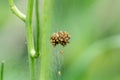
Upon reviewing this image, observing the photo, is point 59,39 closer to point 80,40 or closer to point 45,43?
point 45,43

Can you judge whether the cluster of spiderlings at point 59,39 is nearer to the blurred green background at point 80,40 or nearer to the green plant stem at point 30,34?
the green plant stem at point 30,34

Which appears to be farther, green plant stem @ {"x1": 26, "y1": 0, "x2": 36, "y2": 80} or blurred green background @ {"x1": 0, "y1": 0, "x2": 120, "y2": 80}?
blurred green background @ {"x1": 0, "y1": 0, "x2": 120, "y2": 80}

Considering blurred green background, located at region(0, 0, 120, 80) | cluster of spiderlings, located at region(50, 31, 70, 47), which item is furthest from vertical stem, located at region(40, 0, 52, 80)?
blurred green background, located at region(0, 0, 120, 80)

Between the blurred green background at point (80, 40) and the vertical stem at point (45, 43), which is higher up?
the blurred green background at point (80, 40)

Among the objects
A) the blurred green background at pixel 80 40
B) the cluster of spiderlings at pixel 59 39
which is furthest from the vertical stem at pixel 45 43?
the blurred green background at pixel 80 40

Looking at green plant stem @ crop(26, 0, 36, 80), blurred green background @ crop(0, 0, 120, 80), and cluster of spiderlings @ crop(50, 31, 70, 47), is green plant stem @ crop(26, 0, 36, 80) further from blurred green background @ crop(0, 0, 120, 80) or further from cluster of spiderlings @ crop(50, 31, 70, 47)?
blurred green background @ crop(0, 0, 120, 80)

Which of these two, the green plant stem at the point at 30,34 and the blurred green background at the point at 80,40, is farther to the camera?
the blurred green background at the point at 80,40

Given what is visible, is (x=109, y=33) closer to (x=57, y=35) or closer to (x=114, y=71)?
(x=114, y=71)

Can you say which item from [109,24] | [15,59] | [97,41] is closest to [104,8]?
[109,24]
